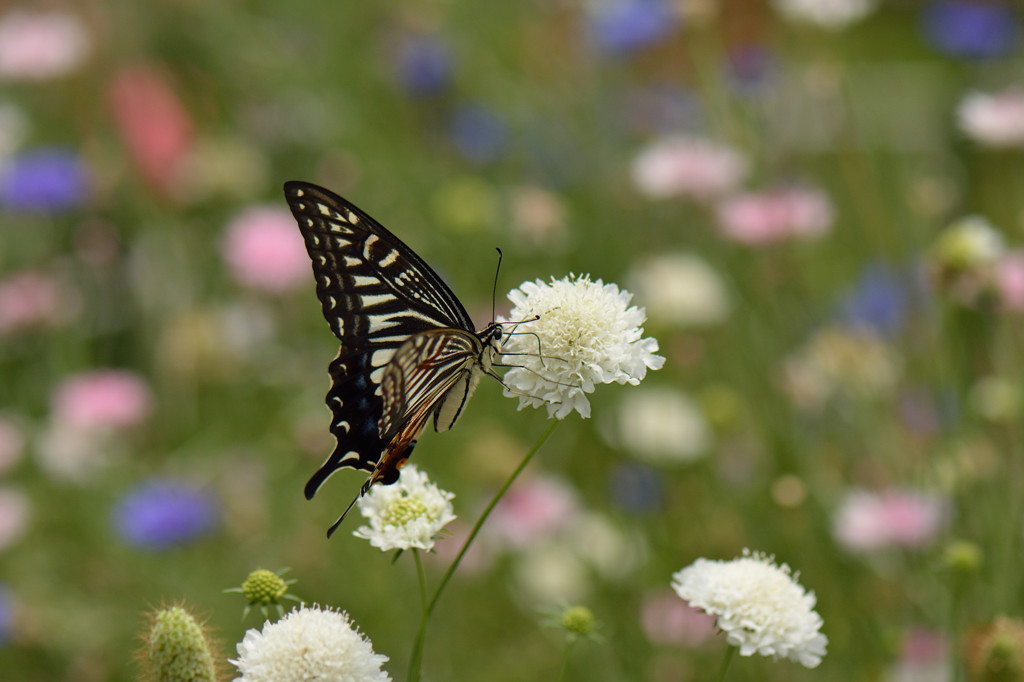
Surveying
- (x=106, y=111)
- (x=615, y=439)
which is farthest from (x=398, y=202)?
(x=106, y=111)

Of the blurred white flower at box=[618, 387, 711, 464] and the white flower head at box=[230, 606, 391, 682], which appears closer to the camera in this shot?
the white flower head at box=[230, 606, 391, 682]

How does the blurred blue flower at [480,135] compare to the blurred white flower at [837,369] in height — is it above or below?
above

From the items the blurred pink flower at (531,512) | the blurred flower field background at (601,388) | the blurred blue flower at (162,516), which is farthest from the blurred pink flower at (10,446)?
the blurred pink flower at (531,512)

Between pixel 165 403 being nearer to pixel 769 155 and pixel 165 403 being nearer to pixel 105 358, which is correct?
pixel 105 358

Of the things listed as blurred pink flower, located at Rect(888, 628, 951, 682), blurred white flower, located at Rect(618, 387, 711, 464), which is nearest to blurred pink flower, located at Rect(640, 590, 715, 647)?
blurred white flower, located at Rect(618, 387, 711, 464)

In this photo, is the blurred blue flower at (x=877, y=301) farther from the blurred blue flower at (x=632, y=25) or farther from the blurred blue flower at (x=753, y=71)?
the blurred blue flower at (x=632, y=25)

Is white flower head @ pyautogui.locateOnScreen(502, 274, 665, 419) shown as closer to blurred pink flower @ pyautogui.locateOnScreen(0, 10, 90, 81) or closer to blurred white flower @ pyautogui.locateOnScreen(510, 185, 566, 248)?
blurred white flower @ pyautogui.locateOnScreen(510, 185, 566, 248)

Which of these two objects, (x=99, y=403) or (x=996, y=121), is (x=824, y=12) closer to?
(x=996, y=121)
